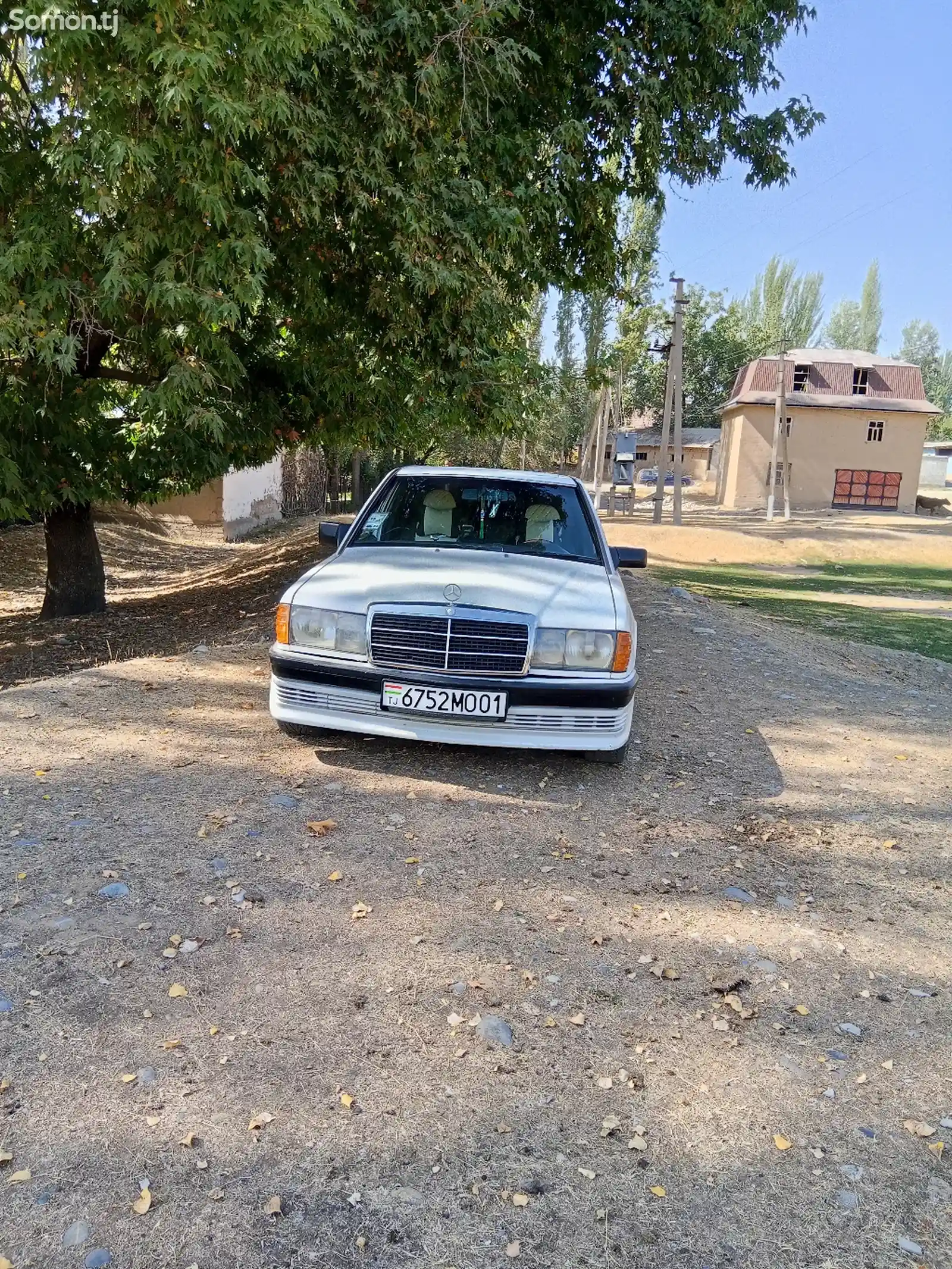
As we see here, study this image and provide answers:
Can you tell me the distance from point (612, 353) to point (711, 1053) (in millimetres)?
10337

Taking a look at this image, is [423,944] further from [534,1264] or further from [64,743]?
[64,743]

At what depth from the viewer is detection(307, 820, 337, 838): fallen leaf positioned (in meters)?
3.94

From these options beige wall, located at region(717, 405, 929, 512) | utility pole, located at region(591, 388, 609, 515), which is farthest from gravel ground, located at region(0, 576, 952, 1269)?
beige wall, located at region(717, 405, 929, 512)

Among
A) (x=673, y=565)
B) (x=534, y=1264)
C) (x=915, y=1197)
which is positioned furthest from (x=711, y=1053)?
(x=673, y=565)

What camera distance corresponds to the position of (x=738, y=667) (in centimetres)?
757

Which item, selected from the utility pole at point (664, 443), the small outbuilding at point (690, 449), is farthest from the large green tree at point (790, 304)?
the utility pole at point (664, 443)

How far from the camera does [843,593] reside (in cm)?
1647

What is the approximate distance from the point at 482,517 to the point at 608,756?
179 cm

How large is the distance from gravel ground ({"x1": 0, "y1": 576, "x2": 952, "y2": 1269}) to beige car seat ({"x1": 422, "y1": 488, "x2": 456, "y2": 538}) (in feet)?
4.58

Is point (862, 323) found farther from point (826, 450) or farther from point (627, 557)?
point (627, 557)

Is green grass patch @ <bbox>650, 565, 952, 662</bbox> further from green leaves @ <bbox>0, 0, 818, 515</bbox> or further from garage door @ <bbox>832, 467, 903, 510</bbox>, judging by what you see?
garage door @ <bbox>832, 467, 903, 510</bbox>

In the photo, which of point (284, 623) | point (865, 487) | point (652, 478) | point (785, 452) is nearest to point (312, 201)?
point (284, 623)

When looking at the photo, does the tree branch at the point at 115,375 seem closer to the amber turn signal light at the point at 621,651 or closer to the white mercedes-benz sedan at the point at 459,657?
the white mercedes-benz sedan at the point at 459,657

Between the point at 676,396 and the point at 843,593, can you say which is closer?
the point at 843,593
